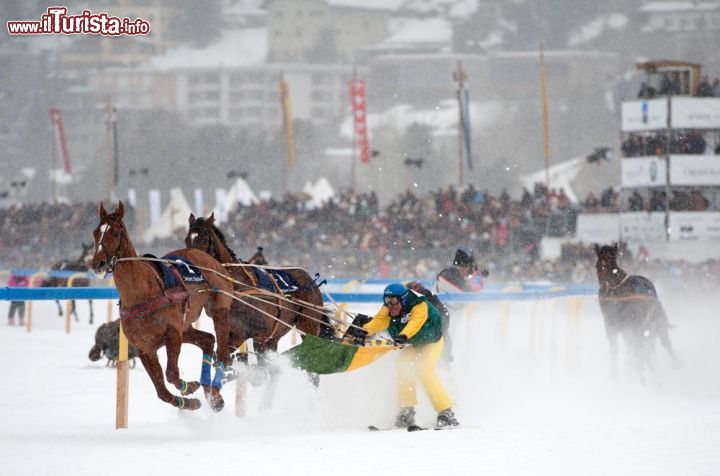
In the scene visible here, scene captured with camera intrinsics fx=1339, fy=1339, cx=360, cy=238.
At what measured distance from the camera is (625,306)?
16953 mm

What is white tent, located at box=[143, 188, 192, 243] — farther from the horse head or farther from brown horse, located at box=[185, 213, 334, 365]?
the horse head

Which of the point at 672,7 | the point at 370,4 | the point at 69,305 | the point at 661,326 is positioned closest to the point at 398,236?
the point at 69,305

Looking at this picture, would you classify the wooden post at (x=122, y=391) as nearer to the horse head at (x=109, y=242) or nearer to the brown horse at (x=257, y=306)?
the horse head at (x=109, y=242)

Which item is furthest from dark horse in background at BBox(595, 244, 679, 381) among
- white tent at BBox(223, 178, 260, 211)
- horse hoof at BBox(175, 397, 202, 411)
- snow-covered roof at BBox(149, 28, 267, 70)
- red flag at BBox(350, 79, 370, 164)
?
snow-covered roof at BBox(149, 28, 267, 70)

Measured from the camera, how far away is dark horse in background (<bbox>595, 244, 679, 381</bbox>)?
1683 cm

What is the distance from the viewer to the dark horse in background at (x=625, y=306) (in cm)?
1683

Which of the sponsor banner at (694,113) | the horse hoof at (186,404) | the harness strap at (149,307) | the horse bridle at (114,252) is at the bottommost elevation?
the horse hoof at (186,404)

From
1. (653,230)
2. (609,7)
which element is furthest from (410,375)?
(609,7)

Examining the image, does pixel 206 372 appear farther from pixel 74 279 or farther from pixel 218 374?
pixel 74 279

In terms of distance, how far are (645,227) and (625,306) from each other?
31.2 m

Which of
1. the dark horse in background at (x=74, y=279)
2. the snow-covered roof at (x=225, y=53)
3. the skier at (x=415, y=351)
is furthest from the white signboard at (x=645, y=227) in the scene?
the snow-covered roof at (x=225, y=53)

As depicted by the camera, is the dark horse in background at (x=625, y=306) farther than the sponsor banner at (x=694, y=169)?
No

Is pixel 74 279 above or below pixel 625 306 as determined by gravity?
above

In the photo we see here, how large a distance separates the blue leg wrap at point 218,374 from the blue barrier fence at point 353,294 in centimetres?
175
